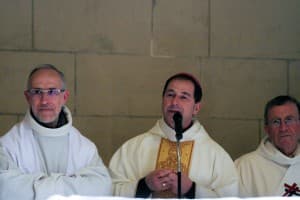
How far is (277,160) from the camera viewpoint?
549cm

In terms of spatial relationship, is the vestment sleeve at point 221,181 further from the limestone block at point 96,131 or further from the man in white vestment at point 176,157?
the limestone block at point 96,131

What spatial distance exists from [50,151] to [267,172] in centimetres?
161

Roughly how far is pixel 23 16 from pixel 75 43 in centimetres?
50

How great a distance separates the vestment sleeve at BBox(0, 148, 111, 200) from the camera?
4.59 meters

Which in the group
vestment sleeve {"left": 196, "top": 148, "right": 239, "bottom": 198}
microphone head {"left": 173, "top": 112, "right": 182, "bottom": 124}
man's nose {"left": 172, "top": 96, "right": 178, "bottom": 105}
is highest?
man's nose {"left": 172, "top": 96, "right": 178, "bottom": 105}

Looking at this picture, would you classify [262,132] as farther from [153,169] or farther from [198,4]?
[153,169]

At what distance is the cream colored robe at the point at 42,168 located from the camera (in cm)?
462

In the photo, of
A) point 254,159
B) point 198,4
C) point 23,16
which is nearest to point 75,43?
point 23,16

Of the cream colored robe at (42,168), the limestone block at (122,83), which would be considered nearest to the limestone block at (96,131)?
the limestone block at (122,83)

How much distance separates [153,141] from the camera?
543cm

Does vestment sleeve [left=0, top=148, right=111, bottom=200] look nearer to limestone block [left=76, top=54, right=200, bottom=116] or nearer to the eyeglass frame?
the eyeglass frame

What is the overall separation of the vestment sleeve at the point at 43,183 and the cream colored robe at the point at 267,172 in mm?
1130

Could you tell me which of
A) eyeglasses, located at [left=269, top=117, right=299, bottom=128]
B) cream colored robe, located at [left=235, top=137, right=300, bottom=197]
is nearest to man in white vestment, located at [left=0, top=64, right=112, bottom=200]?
cream colored robe, located at [left=235, top=137, right=300, bottom=197]

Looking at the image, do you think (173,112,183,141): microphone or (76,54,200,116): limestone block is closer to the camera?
(173,112,183,141): microphone
